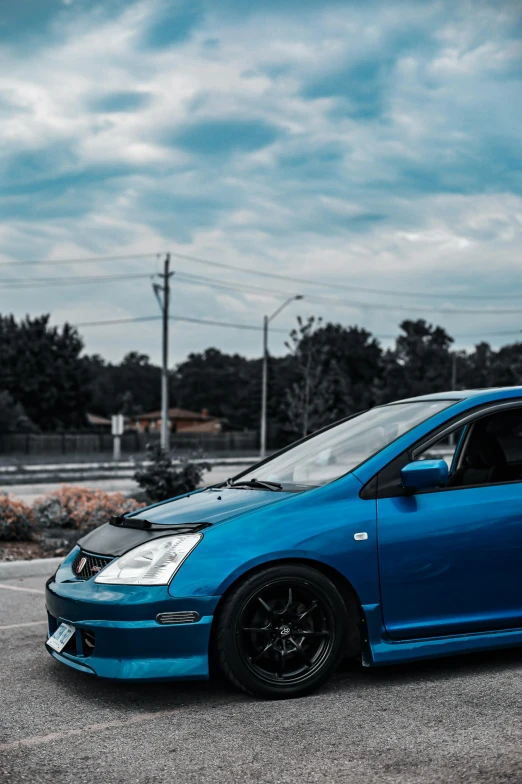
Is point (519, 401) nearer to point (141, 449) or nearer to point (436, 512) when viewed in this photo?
point (436, 512)

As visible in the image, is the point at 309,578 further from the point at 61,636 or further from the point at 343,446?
the point at 61,636

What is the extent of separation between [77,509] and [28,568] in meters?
2.21

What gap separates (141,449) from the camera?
57.6 m

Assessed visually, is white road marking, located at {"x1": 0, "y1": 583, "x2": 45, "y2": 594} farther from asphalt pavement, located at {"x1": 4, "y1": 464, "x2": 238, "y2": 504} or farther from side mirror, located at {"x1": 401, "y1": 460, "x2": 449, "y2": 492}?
asphalt pavement, located at {"x1": 4, "y1": 464, "x2": 238, "y2": 504}

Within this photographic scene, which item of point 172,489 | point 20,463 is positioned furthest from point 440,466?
point 20,463

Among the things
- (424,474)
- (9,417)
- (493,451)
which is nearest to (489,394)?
(493,451)

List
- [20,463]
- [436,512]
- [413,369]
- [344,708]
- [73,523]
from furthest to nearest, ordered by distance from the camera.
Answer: [413,369]
[20,463]
[73,523]
[436,512]
[344,708]

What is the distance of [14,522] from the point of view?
33.9ft

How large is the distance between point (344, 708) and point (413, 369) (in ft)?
265

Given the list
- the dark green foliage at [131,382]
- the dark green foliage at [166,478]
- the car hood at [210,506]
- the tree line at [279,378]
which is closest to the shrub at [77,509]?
the dark green foliage at [166,478]

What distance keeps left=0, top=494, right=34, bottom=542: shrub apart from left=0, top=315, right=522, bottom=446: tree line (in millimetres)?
39232

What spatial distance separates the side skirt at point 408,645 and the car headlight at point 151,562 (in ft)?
3.16

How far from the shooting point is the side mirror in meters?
4.70

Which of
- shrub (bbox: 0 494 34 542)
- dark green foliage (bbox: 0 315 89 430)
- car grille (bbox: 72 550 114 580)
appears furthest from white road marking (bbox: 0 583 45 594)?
dark green foliage (bbox: 0 315 89 430)
